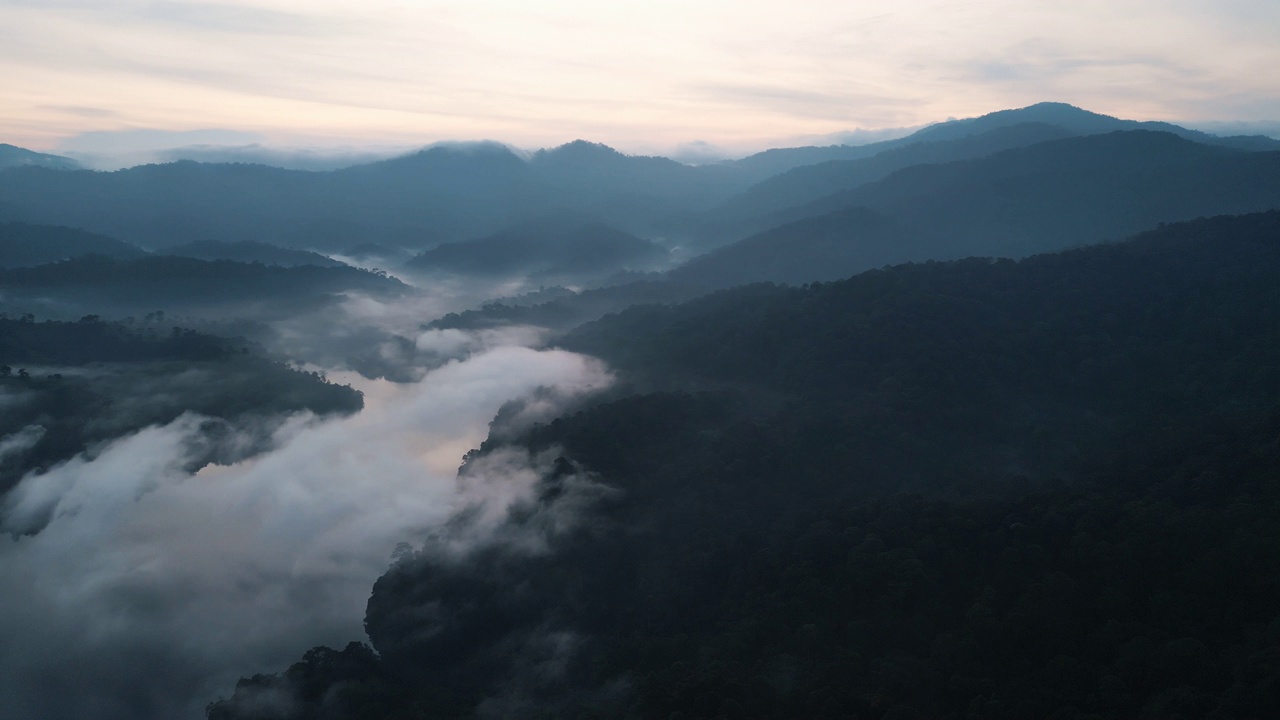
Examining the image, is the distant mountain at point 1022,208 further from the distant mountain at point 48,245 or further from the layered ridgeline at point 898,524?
the distant mountain at point 48,245

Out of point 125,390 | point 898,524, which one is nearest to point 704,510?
point 898,524

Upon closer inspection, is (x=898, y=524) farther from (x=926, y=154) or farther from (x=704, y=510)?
(x=926, y=154)

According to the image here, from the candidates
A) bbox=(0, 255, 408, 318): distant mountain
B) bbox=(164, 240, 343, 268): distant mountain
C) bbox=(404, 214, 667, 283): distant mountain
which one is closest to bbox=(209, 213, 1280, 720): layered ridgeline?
bbox=(0, 255, 408, 318): distant mountain

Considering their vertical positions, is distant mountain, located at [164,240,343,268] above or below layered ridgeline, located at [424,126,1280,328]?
below

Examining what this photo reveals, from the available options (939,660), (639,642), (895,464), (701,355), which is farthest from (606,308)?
(939,660)

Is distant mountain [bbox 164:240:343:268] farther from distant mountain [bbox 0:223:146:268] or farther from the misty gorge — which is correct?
the misty gorge

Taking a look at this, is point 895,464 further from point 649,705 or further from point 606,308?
point 606,308

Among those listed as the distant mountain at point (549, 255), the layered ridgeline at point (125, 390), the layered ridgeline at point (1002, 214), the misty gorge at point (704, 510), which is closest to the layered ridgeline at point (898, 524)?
the misty gorge at point (704, 510)
